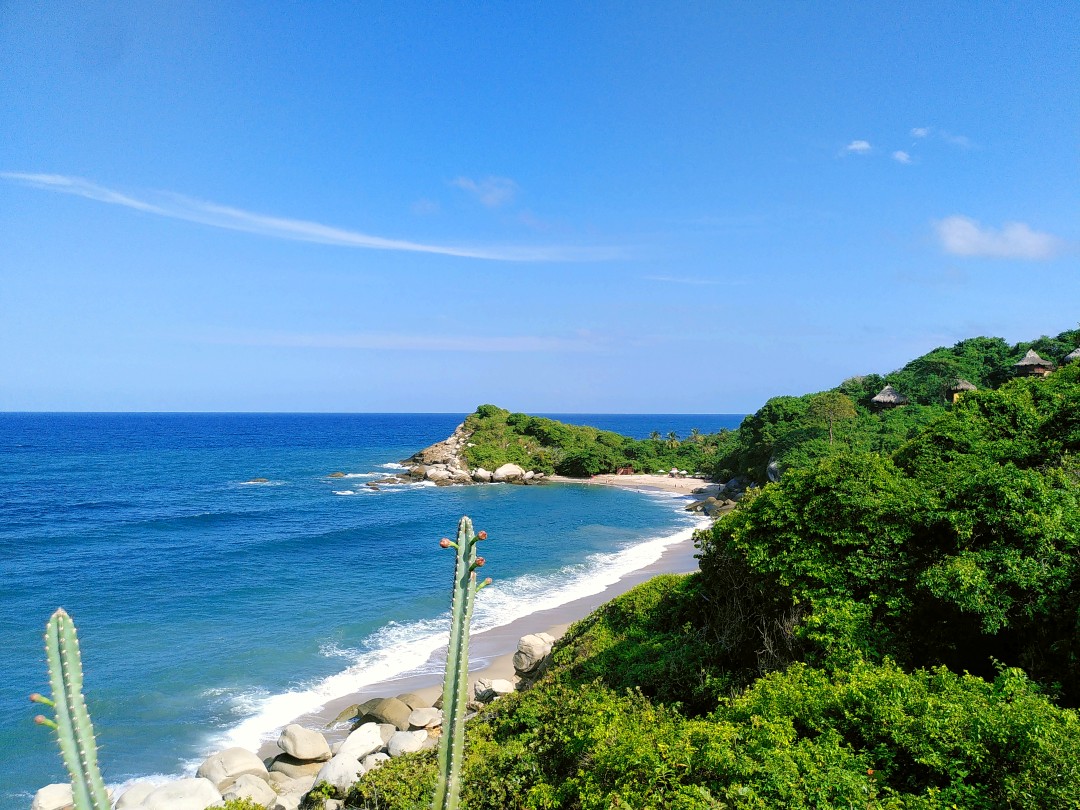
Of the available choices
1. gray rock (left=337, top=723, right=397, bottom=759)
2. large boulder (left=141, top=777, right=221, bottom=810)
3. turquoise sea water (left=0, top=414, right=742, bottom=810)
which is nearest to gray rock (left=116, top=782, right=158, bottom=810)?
large boulder (left=141, top=777, right=221, bottom=810)

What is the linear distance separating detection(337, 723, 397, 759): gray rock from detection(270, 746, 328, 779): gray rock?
2.12 ft

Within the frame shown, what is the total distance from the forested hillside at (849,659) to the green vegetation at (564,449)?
180 ft

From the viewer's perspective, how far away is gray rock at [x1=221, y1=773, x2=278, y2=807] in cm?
1230

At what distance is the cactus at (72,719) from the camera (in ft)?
8.20

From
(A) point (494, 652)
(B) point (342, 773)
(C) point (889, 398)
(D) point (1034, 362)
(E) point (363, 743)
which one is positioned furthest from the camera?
(C) point (889, 398)

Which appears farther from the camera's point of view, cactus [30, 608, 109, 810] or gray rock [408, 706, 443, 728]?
gray rock [408, 706, 443, 728]

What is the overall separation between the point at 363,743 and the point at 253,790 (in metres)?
2.29

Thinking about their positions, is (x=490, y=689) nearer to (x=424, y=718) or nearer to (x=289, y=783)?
(x=424, y=718)

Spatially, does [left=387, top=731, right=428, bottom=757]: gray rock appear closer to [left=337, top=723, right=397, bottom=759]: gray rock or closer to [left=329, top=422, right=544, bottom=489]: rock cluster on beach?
[left=337, top=723, right=397, bottom=759]: gray rock

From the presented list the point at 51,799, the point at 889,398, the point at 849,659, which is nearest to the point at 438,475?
the point at 889,398

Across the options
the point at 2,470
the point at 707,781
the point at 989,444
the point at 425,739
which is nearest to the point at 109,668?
the point at 425,739

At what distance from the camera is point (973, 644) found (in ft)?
30.6

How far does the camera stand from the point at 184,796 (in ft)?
37.5

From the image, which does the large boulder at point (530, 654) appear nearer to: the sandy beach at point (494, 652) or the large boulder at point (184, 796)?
the sandy beach at point (494, 652)
